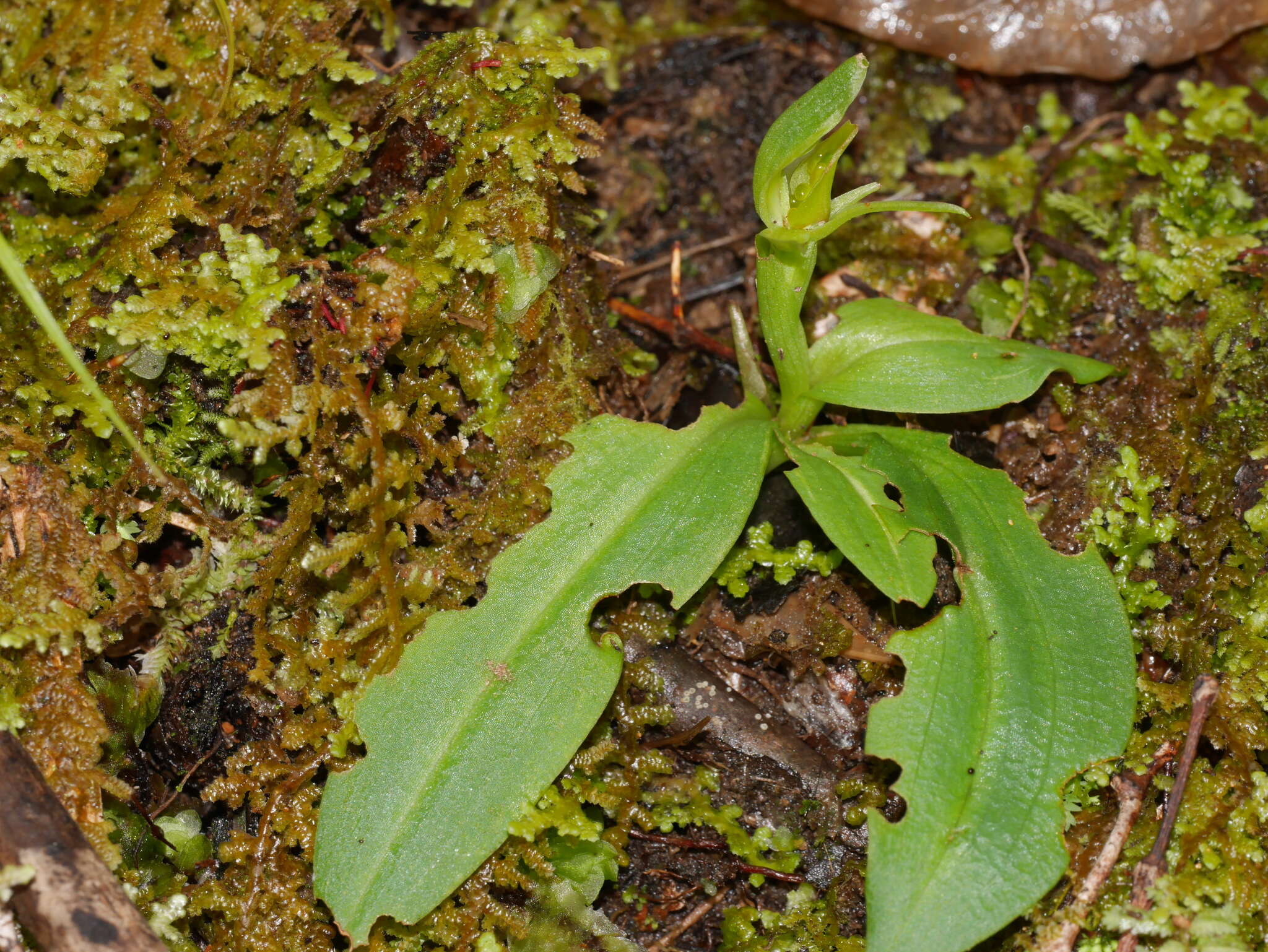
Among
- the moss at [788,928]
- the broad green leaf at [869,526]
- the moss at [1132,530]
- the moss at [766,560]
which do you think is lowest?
the moss at [788,928]

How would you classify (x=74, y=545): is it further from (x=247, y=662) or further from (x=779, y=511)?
(x=779, y=511)

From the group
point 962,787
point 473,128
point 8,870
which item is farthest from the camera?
point 473,128

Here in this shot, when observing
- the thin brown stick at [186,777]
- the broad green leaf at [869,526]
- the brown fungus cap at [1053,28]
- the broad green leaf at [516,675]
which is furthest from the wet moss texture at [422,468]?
the brown fungus cap at [1053,28]

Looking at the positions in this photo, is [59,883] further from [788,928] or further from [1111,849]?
[1111,849]

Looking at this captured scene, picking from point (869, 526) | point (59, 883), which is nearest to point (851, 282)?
point (869, 526)

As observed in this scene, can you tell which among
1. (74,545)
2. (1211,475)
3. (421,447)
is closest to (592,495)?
(421,447)

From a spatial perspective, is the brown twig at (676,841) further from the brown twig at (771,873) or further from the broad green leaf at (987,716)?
the broad green leaf at (987,716)
